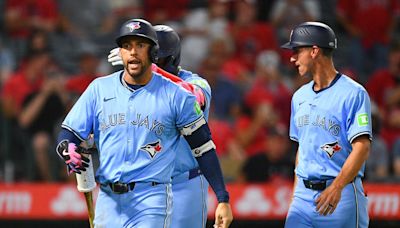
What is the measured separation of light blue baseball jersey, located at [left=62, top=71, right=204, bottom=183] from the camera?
17.2 ft

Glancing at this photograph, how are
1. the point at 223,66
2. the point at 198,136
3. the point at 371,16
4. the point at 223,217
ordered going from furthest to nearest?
the point at 371,16, the point at 223,66, the point at 198,136, the point at 223,217

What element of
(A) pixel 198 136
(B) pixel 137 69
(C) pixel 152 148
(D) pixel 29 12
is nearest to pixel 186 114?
(A) pixel 198 136

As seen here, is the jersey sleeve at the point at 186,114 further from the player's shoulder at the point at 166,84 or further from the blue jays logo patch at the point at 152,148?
the blue jays logo patch at the point at 152,148

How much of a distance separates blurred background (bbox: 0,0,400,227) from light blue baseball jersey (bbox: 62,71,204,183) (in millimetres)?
3919

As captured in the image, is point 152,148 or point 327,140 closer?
point 152,148

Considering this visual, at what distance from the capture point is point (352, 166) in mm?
5707

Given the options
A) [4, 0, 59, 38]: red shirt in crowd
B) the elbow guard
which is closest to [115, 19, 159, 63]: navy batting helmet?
the elbow guard

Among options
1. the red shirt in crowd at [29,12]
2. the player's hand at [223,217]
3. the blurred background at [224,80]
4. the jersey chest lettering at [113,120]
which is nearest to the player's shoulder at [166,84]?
the jersey chest lettering at [113,120]

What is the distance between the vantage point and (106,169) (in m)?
5.29

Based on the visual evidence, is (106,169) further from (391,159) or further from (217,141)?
(391,159)

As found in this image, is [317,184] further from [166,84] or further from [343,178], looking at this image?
[166,84]

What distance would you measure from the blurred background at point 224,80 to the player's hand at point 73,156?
3948 mm

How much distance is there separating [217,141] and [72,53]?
216 centimetres

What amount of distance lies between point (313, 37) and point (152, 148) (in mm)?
1448
